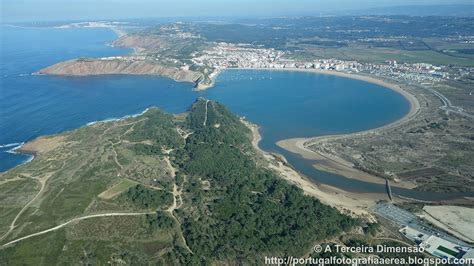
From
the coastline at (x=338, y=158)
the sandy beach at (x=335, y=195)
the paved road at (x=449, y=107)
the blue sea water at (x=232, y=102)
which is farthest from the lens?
the paved road at (x=449, y=107)

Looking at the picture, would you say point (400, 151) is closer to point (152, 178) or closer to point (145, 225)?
point (152, 178)

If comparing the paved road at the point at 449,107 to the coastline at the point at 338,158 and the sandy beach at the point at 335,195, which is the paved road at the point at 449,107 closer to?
the coastline at the point at 338,158

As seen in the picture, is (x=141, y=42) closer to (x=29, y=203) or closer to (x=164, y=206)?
(x=29, y=203)

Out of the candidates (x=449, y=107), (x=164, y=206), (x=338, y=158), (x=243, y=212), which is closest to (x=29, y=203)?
(x=164, y=206)

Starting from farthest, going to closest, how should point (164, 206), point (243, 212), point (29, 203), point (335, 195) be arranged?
1. point (335, 195)
2. point (29, 203)
3. point (164, 206)
4. point (243, 212)

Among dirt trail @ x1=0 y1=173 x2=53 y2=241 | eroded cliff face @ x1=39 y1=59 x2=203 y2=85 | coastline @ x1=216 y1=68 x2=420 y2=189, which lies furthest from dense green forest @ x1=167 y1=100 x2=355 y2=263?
eroded cliff face @ x1=39 y1=59 x2=203 y2=85

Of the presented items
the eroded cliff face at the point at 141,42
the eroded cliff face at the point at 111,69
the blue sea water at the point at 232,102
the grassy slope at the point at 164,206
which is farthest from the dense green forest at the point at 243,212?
the eroded cliff face at the point at 141,42

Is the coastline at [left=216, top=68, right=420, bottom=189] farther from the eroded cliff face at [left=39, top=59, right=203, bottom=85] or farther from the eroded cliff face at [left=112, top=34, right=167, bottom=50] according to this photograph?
the eroded cliff face at [left=112, top=34, right=167, bottom=50]

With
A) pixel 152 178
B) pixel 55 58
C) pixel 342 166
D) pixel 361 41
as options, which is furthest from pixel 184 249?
pixel 361 41
